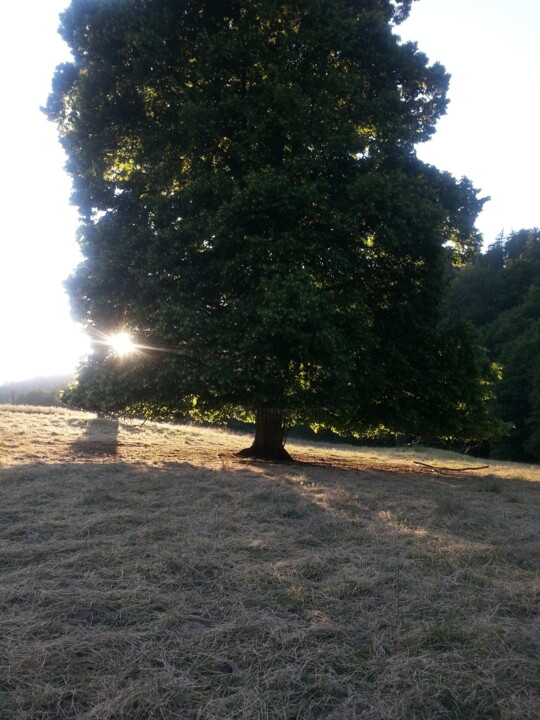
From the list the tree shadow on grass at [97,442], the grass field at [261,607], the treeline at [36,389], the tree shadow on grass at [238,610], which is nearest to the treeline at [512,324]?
the tree shadow on grass at [97,442]

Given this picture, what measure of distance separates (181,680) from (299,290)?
7.48 meters

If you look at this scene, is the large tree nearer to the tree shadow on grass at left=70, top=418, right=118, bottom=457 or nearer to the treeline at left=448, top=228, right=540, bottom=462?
the tree shadow on grass at left=70, top=418, right=118, bottom=457

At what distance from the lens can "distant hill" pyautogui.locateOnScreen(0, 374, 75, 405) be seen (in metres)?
47.5

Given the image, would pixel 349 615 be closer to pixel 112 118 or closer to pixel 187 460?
pixel 187 460

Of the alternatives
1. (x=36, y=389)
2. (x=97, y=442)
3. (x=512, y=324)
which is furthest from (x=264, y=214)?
(x=36, y=389)

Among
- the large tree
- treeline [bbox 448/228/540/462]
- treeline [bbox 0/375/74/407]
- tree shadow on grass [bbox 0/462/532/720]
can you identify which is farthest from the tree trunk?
treeline [bbox 0/375/74/407]

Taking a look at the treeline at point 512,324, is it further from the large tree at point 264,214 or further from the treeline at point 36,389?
the treeline at point 36,389

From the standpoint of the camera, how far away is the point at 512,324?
47812mm

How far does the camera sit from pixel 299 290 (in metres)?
9.58

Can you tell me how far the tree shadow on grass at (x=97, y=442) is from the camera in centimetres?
1222

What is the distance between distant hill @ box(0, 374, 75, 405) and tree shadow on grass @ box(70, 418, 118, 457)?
29469 millimetres

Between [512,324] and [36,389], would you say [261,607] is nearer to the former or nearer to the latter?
[512,324]

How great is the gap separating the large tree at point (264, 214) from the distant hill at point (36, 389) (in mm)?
38843

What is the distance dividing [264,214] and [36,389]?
46.5 metres
